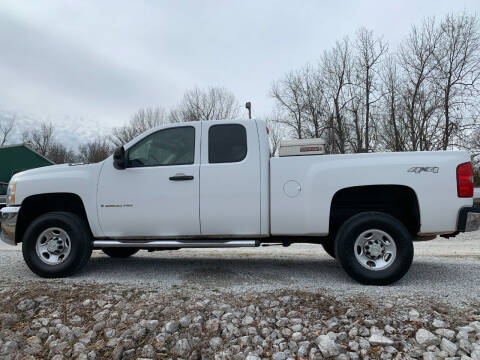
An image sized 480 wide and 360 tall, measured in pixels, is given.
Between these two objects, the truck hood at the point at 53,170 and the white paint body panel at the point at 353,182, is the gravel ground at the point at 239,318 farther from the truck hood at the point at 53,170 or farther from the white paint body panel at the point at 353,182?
the truck hood at the point at 53,170

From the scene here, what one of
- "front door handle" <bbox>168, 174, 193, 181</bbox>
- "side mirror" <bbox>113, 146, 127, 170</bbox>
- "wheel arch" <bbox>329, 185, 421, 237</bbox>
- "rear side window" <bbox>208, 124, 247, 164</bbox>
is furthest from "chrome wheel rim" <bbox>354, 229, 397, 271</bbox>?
"side mirror" <bbox>113, 146, 127, 170</bbox>

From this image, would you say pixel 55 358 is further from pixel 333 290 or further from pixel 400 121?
pixel 400 121

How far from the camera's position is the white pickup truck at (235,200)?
3.95m

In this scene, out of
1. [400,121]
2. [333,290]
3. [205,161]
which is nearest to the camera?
[333,290]

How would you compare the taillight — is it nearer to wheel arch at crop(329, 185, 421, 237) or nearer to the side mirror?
wheel arch at crop(329, 185, 421, 237)

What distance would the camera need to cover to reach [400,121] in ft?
85.4

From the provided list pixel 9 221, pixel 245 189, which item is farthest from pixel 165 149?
pixel 9 221

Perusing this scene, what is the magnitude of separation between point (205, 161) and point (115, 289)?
5.97ft

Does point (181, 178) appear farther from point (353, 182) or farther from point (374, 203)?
point (374, 203)

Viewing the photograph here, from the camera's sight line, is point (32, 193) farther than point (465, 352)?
Yes

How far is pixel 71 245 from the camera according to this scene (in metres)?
4.41

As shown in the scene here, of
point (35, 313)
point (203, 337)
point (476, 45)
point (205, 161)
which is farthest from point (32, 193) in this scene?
point (476, 45)

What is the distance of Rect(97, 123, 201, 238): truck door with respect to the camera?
4.32 meters

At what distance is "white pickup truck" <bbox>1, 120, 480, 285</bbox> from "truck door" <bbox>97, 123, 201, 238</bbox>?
1 centimetres
